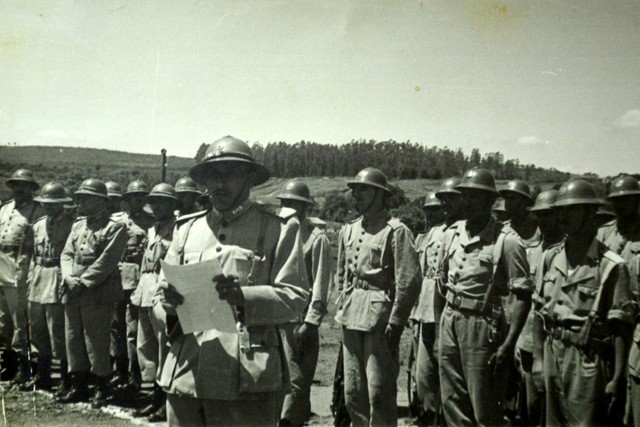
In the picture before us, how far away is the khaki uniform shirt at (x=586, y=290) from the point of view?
428cm

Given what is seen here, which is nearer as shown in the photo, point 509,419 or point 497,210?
point 509,419

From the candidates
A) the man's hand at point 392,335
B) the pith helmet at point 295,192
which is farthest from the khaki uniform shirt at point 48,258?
the man's hand at point 392,335

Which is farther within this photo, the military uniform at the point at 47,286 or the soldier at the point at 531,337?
the military uniform at the point at 47,286

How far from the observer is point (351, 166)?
66.5ft

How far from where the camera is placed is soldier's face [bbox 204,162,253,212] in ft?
11.8

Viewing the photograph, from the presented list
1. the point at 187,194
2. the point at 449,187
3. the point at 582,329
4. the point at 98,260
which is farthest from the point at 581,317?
the point at 98,260

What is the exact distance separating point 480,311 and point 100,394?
512cm

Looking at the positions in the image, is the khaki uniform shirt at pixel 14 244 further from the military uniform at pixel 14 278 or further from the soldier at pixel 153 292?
the soldier at pixel 153 292

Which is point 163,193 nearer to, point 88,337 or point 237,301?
point 88,337

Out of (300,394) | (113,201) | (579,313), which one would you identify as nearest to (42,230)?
(113,201)

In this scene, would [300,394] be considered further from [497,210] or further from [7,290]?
[7,290]

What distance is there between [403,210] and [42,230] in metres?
9.41

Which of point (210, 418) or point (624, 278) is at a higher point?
point (624, 278)

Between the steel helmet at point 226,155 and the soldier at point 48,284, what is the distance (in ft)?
17.5
